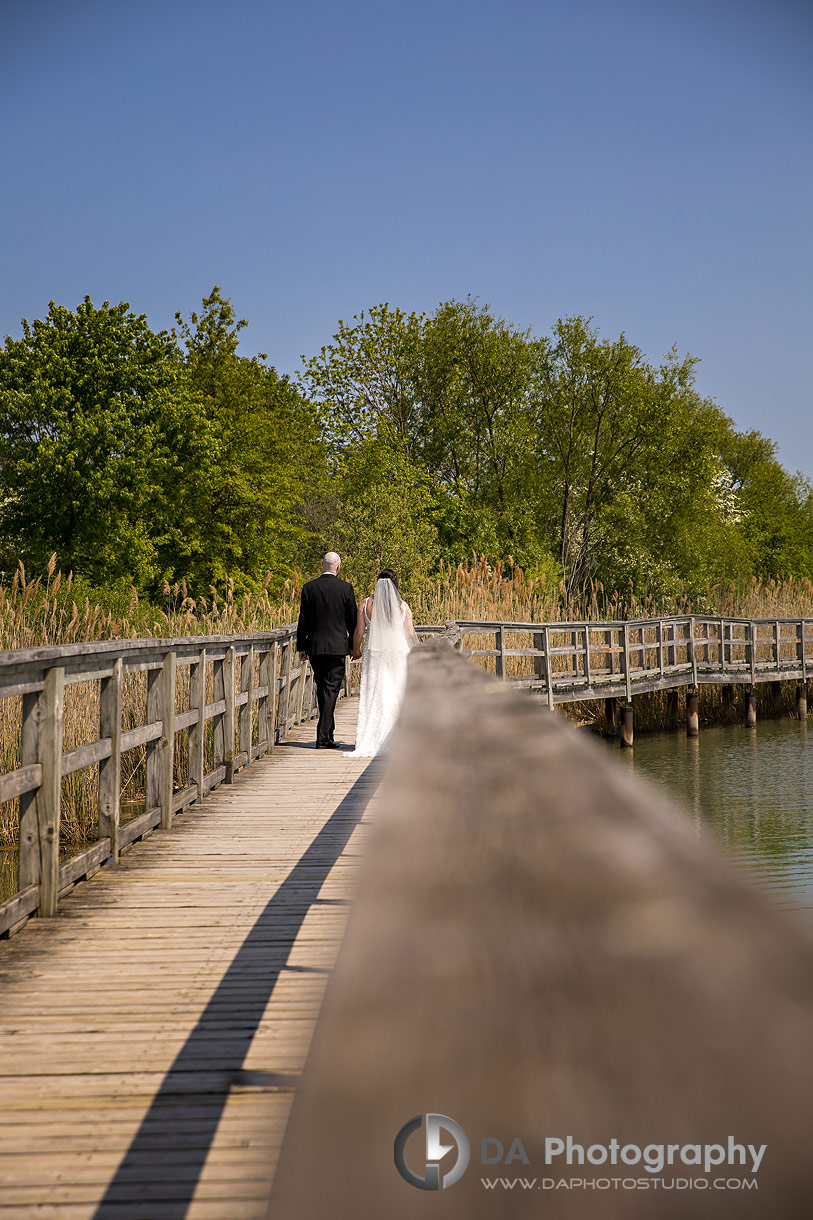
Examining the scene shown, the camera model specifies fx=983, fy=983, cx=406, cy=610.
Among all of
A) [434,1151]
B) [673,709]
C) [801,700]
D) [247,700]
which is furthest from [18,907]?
[801,700]

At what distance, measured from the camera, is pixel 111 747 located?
5.84 meters

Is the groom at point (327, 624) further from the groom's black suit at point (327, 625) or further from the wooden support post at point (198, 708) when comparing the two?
the wooden support post at point (198, 708)

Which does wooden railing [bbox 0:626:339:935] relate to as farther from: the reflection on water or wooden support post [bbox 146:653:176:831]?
the reflection on water

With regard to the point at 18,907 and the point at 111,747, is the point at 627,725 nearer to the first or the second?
the point at 111,747

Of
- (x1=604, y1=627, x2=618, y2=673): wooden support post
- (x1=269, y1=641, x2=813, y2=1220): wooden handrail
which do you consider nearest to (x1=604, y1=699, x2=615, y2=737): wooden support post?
(x1=604, y1=627, x2=618, y2=673): wooden support post

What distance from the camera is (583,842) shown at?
500 millimetres

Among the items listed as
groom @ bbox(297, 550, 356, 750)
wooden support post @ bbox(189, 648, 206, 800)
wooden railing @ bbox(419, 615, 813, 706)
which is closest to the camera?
wooden support post @ bbox(189, 648, 206, 800)

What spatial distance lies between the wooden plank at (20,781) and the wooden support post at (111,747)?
1067mm

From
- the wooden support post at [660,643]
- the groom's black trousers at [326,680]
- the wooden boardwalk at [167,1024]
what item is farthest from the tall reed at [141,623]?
the wooden boardwalk at [167,1024]

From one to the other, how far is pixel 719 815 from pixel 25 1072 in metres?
14.6

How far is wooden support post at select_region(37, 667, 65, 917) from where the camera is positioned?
15.8 ft

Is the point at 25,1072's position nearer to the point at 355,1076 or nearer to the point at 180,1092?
the point at 180,1092

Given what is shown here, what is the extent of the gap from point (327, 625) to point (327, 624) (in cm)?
1

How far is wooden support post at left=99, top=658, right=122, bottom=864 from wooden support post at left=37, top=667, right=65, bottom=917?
89 cm
